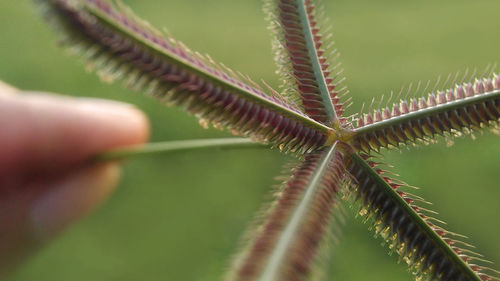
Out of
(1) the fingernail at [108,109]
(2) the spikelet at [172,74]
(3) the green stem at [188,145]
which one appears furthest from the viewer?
(1) the fingernail at [108,109]

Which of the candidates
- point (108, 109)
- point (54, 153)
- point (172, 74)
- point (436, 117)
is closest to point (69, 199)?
point (54, 153)

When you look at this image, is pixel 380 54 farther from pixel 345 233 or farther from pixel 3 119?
pixel 3 119

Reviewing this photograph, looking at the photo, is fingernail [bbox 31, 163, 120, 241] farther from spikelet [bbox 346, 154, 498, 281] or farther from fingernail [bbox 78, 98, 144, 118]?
spikelet [bbox 346, 154, 498, 281]

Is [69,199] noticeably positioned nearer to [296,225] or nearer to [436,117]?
[296,225]

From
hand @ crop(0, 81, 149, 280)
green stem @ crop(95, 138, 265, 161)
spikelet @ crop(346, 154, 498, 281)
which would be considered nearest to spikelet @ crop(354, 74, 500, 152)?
spikelet @ crop(346, 154, 498, 281)

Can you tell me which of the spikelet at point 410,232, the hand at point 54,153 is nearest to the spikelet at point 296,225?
the spikelet at point 410,232

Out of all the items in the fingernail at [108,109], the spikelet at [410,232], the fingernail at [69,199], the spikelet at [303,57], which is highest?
the spikelet at [303,57]

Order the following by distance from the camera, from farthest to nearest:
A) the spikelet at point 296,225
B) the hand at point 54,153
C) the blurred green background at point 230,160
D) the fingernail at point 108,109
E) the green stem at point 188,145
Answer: the blurred green background at point 230,160
the fingernail at point 108,109
the hand at point 54,153
the green stem at point 188,145
the spikelet at point 296,225

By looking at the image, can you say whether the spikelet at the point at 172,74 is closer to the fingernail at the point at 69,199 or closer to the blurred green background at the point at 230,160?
the fingernail at the point at 69,199
